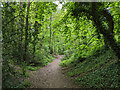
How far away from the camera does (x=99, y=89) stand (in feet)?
17.6

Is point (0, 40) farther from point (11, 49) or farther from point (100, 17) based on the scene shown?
point (100, 17)

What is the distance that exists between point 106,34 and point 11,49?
5355 millimetres

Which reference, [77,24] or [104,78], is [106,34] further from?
[104,78]

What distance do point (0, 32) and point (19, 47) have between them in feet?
4.96

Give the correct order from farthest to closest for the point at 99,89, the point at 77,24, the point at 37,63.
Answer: the point at 37,63 < the point at 77,24 < the point at 99,89

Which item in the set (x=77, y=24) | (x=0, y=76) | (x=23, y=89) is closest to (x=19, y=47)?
(x=0, y=76)

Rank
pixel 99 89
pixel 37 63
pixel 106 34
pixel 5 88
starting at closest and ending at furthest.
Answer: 1. pixel 5 88
2. pixel 99 89
3. pixel 106 34
4. pixel 37 63

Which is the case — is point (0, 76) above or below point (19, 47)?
below

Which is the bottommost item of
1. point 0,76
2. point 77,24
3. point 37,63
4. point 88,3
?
point 37,63

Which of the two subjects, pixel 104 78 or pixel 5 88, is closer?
pixel 5 88

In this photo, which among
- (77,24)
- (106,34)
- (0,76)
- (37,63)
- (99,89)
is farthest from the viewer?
(37,63)

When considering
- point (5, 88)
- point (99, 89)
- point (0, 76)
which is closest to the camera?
point (0, 76)

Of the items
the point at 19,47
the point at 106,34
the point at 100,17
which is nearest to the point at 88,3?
the point at 100,17

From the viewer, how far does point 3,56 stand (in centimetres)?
402
